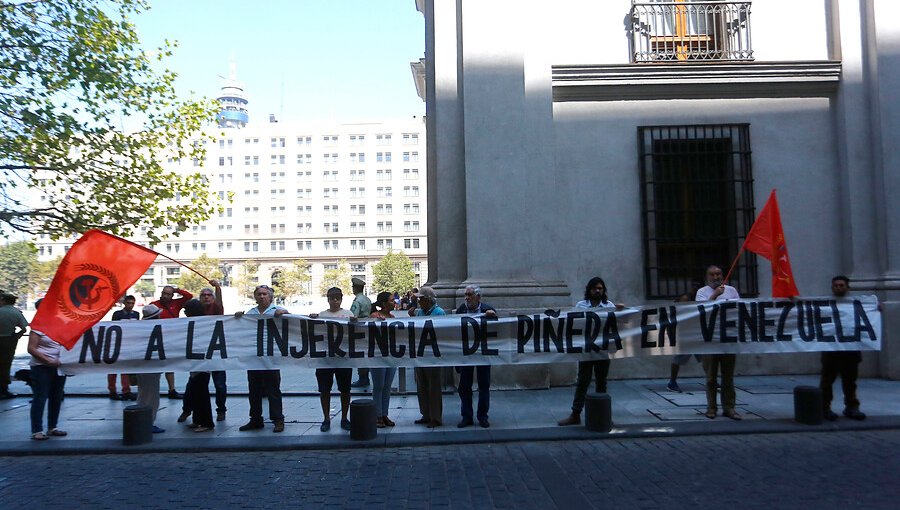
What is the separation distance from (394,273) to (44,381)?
3397 inches

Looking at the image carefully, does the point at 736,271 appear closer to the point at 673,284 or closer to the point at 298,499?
the point at 673,284

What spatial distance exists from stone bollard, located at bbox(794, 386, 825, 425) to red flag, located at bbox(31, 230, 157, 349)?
25.6 ft

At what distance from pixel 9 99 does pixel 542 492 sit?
14.7 meters

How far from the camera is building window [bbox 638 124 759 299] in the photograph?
476 inches

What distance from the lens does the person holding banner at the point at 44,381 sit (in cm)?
820

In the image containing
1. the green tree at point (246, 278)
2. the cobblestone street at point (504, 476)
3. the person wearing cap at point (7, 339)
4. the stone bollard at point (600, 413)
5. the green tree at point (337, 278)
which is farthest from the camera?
the green tree at point (246, 278)

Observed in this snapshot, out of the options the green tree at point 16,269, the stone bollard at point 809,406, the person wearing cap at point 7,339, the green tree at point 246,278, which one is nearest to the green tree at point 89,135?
the person wearing cap at point 7,339

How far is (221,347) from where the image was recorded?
8.75 meters

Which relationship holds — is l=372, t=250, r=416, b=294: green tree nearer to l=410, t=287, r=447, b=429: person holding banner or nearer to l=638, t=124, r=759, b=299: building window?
l=638, t=124, r=759, b=299: building window

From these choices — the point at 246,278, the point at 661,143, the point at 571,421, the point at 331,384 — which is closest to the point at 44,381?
the point at 331,384

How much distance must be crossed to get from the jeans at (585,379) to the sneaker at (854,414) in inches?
112

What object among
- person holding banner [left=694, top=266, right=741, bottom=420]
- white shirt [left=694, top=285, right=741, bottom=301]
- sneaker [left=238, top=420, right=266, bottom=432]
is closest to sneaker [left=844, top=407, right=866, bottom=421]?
person holding banner [left=694, top=266, right=741, bottom=420]

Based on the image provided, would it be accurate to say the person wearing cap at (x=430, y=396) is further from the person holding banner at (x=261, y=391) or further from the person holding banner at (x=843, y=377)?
the person holding banner at (x=843, y=377)

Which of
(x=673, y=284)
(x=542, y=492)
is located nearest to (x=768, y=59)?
(x=673, y=284)
